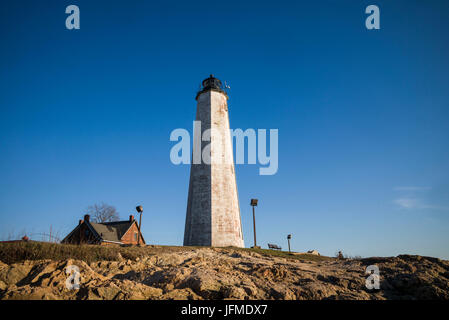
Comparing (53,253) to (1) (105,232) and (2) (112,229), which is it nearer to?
(1) (105,232)

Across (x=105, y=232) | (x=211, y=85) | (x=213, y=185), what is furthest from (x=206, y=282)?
(x=105, y=232)

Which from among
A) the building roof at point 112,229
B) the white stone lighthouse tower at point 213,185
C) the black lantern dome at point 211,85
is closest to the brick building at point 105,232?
the building roof at point 112,229

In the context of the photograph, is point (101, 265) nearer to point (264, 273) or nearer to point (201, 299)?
point (201, 299)

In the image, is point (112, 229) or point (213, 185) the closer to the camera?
point (213, 185)

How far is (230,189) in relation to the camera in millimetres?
24328

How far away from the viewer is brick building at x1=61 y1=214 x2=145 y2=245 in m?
34.4

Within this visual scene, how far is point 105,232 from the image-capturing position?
36.3 metres

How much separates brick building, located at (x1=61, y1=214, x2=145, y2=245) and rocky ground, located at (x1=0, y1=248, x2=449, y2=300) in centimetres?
2582

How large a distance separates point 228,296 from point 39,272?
20.4 ft

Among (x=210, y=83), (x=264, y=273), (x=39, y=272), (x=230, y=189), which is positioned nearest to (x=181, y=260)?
(x=264, y=273)

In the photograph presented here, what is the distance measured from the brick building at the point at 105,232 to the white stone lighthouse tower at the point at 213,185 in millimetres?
15369

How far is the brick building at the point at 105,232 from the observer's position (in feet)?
113

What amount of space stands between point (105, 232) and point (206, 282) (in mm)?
33118

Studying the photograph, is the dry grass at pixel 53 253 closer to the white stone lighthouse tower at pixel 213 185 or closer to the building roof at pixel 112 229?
the white stone lighthouse tower at pixel 213 185
